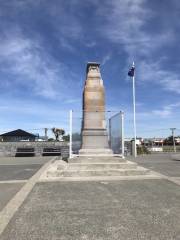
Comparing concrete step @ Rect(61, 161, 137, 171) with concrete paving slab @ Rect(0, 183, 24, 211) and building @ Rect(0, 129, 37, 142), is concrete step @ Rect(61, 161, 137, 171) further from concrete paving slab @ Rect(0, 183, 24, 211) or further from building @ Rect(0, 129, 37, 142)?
building @ Rect(0, 129, 37, 142)

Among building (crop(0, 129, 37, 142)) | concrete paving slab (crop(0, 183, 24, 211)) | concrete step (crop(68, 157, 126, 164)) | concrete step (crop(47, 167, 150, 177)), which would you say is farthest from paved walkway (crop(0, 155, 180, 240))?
building (crop(0, 129, 37, 142))

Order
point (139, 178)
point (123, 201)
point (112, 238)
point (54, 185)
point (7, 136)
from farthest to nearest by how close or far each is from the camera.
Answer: point (7, 136), point (139, 178), point (54, 185), point (123, 201), point (112, 238)

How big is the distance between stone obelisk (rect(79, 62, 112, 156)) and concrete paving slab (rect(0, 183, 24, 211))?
442 cm

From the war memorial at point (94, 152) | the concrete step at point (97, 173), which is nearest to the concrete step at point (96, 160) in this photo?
the war memorial at point (94, 152)

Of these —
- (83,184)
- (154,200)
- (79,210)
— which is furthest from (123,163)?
(79,210)

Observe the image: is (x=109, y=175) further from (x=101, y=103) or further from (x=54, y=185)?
(x=101, y=103)

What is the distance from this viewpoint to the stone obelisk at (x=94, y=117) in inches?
532

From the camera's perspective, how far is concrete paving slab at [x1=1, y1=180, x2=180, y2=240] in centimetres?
447

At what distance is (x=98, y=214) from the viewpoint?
5586mm

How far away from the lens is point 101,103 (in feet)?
46.4

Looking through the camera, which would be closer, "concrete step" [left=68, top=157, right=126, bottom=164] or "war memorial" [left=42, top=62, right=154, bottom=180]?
"war memorial" [left=42, top=62, right=154, bottom=180]

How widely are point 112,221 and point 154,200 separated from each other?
198 cm

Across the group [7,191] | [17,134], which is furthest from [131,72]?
[17,134]

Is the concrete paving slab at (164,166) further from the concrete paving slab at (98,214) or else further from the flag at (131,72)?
the flag at (131,72)
